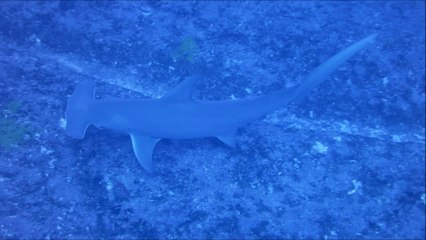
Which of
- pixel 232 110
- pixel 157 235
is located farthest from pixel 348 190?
pixel 157 235

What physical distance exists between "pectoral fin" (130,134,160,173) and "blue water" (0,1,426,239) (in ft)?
0.53

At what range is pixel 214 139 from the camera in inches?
166

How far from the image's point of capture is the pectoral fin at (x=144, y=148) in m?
3.74

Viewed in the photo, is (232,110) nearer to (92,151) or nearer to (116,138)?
(116,138)

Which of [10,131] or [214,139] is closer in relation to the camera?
[10,131]

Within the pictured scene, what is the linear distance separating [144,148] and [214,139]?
891mm

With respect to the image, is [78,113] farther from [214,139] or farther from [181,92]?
[214,139]

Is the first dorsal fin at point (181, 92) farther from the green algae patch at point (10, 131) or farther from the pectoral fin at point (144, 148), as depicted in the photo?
the green algae patch at point (10, 131)

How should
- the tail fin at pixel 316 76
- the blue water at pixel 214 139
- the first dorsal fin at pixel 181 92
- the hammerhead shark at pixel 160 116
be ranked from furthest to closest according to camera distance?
1. the tail fin at pixel 316 76
2. the first dorsal fin at pixel 181 92
3. the hammerhead shark at pixel 160 116
4. the blue water at pixel 214 139

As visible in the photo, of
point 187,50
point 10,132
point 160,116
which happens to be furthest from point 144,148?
point 187,50

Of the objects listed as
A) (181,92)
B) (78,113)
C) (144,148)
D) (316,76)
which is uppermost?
(316,76)

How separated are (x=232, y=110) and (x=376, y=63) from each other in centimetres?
267

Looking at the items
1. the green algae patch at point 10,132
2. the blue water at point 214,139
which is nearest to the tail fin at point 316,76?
the blue water at point 214,139

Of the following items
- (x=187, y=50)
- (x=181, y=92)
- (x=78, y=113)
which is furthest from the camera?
(x=187, y=50)
